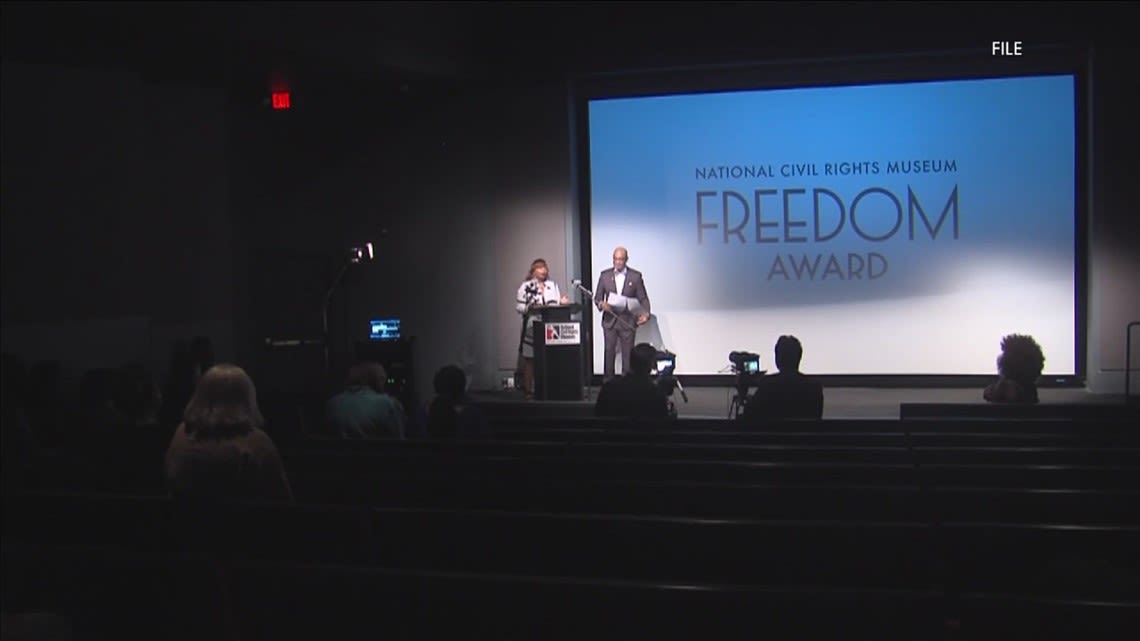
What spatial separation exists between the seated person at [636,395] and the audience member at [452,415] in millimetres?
831

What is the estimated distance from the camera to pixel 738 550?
2607 millimetres

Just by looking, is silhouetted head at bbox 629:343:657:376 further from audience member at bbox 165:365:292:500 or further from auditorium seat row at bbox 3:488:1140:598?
auditorium seat row at bbox 3:488:1140:598

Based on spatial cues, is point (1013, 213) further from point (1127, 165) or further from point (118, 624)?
point (118, 624)

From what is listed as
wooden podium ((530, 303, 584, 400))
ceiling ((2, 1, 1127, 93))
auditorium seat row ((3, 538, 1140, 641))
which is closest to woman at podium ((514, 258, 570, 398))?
wooden podium ((530, 303, 584, 400))

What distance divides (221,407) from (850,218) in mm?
7798

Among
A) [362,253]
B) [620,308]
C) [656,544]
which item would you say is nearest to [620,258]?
[620,308]

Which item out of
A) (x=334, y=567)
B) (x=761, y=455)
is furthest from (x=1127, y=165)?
(x=334, y=567)

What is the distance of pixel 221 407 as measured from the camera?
3.53 meters

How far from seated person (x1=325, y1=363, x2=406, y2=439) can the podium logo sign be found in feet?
13.2

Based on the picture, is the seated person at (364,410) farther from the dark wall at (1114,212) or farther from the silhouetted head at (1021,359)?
the dark wall at (1114,212)

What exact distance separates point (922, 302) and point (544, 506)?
764 cm

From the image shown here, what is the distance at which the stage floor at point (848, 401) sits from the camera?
8.81 m

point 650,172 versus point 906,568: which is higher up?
point 650,172

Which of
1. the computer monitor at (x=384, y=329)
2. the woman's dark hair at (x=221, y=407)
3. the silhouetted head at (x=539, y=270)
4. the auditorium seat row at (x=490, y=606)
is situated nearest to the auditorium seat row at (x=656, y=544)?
the auditorium seat row at (x=490, y=606)
